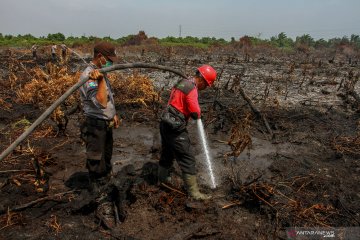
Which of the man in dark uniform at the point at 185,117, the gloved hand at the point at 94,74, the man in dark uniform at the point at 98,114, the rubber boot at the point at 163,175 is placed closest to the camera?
the gloved hand at the point at 94,74

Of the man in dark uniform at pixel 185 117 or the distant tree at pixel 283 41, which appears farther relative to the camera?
the distant tree at pixel 283 41

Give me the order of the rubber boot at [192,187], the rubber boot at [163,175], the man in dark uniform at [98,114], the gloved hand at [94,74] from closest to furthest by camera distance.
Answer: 1. the gloved hand at [94,74]
2. the man in dark uniform at [98,114]
3. the rubber boot at [192,187]
4. the rubber boot at [163,175]

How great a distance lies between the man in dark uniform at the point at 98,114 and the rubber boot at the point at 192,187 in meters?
1.03

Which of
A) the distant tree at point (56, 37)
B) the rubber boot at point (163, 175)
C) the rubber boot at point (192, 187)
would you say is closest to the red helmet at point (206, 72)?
the rubber boot at point (192, 187)

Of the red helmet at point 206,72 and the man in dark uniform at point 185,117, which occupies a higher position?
the red helmet at point 206,72

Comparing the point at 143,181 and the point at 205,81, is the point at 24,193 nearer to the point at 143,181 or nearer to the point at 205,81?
the point at 143,181

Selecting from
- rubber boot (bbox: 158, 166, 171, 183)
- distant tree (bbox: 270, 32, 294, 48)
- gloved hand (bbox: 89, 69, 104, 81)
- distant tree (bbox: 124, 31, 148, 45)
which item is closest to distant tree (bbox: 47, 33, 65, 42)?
distant tree (bbox: 124, 31, 148, 45)

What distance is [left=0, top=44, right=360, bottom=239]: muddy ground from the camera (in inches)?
148

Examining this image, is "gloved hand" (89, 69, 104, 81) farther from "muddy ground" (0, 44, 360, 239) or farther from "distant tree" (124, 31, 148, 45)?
"distant tree" (124, 31, 148, 45)

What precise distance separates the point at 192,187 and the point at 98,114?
1467 mm

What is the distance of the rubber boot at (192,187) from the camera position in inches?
164

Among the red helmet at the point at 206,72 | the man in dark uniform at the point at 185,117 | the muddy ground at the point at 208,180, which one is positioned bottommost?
the muddy ground at the point at 208,180

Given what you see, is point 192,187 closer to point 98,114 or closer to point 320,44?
point 98,114

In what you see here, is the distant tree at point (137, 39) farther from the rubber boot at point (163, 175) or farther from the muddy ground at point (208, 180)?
the rubber boot at point (163, 175)
